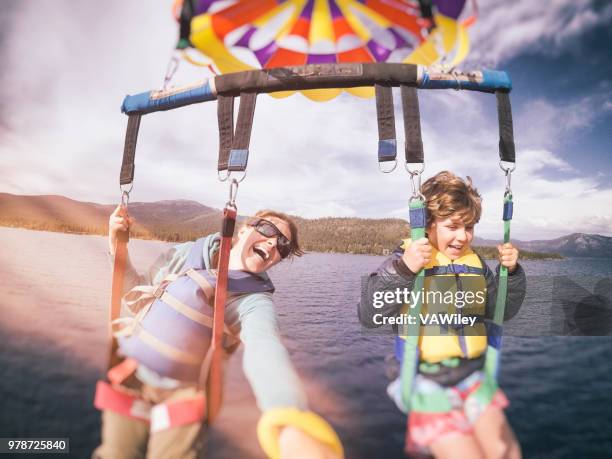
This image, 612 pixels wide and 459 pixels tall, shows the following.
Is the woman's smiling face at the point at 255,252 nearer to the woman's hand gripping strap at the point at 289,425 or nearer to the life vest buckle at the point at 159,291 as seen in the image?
the life vest buckle at the point at 159,291

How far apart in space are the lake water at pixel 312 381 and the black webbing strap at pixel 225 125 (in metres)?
1.17

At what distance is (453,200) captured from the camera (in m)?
1.75

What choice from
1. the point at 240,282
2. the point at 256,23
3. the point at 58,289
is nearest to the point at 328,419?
the point at 240,282

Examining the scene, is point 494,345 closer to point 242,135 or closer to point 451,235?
point 451,235

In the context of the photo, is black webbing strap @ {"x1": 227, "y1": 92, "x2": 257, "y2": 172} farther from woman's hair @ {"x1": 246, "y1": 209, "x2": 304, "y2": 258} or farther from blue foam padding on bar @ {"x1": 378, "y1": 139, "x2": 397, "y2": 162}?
blue foam padding on bar @ {"x1": 378, "y1": 139, "x2": 397, "y2": 162}

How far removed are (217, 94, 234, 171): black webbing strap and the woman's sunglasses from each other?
1.82ft

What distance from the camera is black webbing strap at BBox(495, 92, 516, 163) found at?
5.76ft

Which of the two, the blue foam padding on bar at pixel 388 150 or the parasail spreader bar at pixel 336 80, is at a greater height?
the parasail spreader bar at pixel 336 80

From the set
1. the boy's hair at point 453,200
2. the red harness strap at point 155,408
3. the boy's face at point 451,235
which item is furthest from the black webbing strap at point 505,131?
the red harness strap at point 155,408

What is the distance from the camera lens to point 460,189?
5.93 ft

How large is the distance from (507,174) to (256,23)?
2.21 m

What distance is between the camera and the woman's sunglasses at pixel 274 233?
205 centimetres

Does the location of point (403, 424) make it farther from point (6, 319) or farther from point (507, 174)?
point (6, 319)

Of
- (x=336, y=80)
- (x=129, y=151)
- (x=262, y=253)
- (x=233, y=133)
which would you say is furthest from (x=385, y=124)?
(x=129, y=151)
